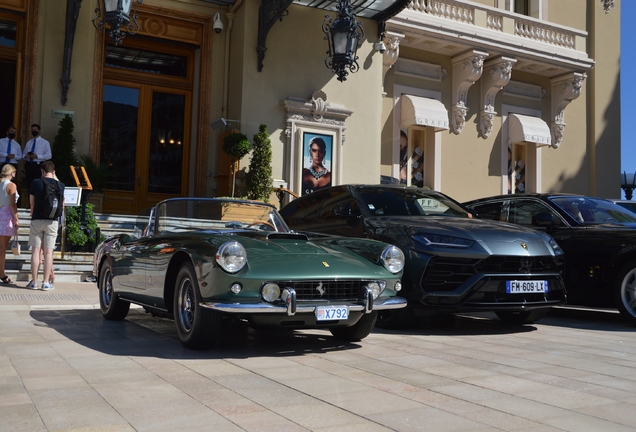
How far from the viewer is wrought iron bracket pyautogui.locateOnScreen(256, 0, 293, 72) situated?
601 inches

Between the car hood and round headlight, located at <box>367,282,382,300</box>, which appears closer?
round headlight, located at <box>367,282,382,300</box>

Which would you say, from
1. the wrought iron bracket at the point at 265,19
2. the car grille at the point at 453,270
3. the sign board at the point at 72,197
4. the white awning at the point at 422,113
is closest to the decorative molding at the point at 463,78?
the white awning at the point at 422,113

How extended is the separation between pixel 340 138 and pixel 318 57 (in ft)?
6.59

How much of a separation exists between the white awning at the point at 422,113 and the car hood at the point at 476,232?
41.8 ft

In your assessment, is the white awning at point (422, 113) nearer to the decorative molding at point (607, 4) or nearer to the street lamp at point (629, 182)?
the decorative molding at point (607, 4)

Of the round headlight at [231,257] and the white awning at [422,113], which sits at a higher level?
the white awning at [422,113]

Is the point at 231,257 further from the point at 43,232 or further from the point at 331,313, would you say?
the point at 43,232

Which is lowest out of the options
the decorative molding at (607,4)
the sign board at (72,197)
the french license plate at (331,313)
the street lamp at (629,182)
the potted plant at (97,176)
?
the french license plate at (331,313)

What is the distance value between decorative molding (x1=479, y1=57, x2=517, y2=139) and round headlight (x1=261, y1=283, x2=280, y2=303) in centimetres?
1752

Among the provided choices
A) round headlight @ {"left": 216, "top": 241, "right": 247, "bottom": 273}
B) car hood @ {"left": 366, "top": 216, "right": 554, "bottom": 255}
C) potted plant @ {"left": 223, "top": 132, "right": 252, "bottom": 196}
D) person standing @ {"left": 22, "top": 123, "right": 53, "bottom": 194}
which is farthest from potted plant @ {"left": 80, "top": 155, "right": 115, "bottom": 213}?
round headlight @ {"left": 216, "top": 241, "right": 247, "bottom": 273}

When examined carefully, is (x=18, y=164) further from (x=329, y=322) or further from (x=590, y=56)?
(x=590, y=56)

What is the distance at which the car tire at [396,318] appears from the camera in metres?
6.84

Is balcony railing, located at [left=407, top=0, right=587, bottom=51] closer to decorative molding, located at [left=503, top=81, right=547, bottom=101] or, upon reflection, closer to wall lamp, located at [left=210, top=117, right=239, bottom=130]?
decorative molding, located at [left=503, top=81, right=547, bottom=101]

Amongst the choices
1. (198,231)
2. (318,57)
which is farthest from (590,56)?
(198,231)
